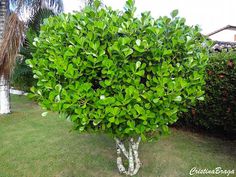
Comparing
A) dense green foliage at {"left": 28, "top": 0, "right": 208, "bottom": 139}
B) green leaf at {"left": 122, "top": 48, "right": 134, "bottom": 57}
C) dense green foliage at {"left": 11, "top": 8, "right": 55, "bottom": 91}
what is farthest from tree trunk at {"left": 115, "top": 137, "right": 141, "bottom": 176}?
dense green foliage at {"left": 11, "top": 8, "right": 55, "bottom": 91}

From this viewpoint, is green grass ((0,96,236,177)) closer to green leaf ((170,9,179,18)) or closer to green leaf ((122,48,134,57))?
green leaf ((122,48,134,57))

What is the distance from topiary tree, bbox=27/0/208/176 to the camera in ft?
8.16

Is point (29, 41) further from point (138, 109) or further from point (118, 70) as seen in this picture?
point (138, 109)

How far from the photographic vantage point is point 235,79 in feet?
13.8

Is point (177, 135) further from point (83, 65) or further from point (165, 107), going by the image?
point (83, 65)

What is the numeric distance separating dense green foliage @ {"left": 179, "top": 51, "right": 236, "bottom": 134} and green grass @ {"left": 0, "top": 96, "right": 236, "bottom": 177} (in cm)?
41

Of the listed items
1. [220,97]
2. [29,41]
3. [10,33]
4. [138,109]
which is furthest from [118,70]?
[29,41]

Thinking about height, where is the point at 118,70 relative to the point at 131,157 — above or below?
above

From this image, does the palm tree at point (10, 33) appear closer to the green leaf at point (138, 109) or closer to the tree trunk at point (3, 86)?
the tree trunk at point (3, 86)

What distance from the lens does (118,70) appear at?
254 centimetres

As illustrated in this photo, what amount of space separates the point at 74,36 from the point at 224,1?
445 inches

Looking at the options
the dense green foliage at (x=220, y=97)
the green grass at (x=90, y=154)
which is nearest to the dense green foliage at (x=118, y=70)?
the green grass at (x=90, y=154)

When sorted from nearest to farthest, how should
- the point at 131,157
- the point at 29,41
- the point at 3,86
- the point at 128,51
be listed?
1. the point at 128,51
2. the point at 131,157
3. the point at 3,86
4. the point at 29,41

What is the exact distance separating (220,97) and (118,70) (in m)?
2.77
